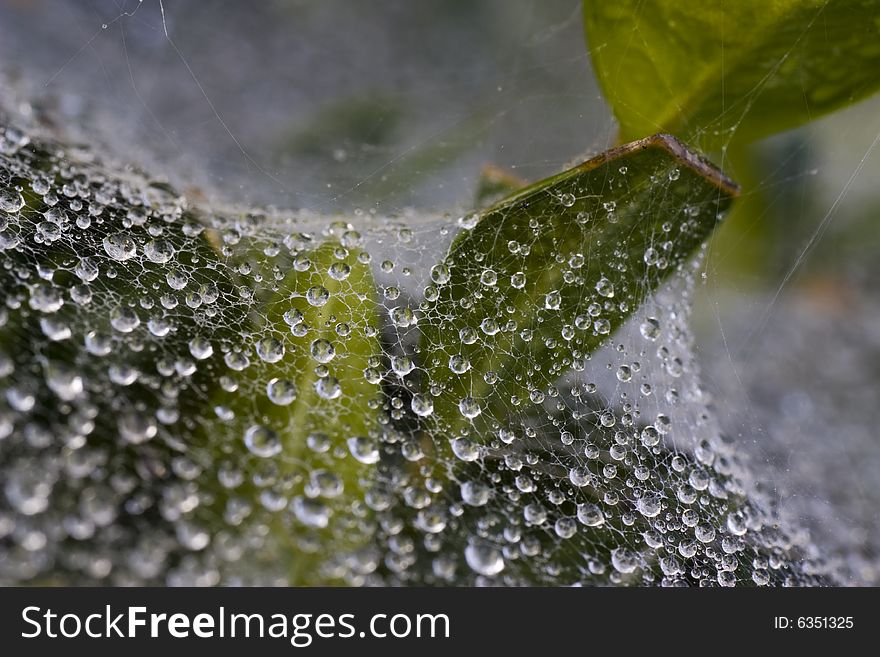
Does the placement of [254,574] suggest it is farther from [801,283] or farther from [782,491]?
[801,283]

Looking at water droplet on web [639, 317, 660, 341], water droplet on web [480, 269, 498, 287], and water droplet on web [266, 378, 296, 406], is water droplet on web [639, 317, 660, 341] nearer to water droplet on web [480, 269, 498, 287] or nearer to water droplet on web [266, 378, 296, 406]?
water droplet on web [480, 269, 498, 287]

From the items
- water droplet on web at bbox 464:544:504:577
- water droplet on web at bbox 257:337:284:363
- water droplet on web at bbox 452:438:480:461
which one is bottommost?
water droplet on web at bbox 464:544:504:577

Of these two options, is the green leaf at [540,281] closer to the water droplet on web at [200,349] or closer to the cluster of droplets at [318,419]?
→ the cluster of droplets at [318,419]

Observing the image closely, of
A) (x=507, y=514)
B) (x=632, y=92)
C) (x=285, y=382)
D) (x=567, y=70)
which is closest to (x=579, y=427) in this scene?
(x=507, y=514)

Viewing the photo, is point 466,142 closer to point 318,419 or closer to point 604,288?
point 604,288

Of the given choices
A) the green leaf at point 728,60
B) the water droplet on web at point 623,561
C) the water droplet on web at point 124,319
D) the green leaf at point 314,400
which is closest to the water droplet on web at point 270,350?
the green leaf at point 314,400

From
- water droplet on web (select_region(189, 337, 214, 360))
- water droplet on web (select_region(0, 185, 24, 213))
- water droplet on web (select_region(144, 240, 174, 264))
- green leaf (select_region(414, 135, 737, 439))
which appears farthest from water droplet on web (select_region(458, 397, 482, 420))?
water droplet on web (select_region(0, 185, 24, 213))

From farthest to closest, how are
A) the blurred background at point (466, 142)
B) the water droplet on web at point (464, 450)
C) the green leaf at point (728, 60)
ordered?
1. the blurred background at point (466, 142)
2. the green leaf at point (728, 60)
3. the water droplet on web at point (464, 450)
